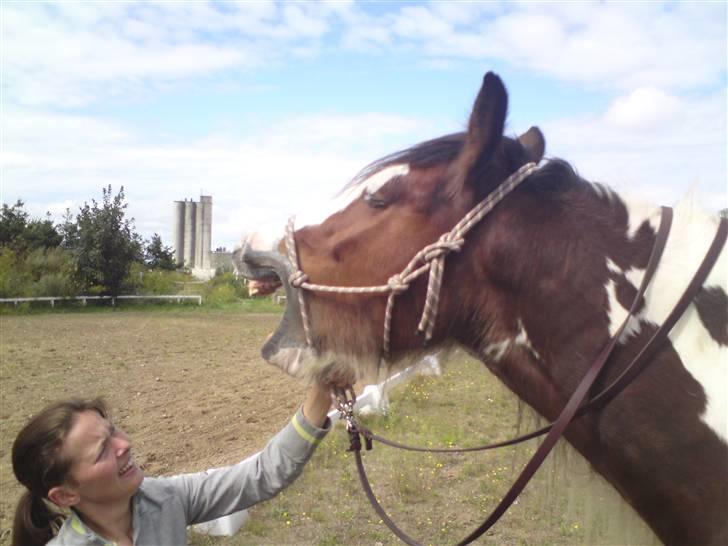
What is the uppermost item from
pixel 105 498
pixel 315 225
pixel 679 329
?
pixel 315 225

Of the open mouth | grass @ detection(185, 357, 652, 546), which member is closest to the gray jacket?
the open mouth

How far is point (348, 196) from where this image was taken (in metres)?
2.15

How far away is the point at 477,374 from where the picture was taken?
1156 centimetres

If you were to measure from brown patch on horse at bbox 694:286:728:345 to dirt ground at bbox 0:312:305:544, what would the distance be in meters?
4.96

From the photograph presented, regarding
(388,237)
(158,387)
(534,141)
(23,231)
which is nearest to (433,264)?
(388,237)

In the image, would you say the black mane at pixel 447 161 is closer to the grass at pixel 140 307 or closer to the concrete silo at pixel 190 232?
the grass at pixel 140 307

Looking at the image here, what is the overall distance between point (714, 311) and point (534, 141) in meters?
0.88

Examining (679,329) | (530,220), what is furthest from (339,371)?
(679,329)

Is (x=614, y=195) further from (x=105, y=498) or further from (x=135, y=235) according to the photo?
(x=135, y=235)

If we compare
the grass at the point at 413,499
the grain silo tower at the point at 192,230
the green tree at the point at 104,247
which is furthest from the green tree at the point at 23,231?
the grass at the point at 413,499

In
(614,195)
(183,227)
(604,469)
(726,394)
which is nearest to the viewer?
(726,394)

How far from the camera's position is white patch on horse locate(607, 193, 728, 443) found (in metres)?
1.71

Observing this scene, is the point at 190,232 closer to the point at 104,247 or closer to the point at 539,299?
the point at 104,247

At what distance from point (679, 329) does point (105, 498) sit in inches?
78.6
